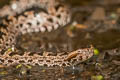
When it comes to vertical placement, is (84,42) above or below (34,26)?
below

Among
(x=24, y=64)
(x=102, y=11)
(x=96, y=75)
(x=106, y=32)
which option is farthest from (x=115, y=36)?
(x=24, y=64)

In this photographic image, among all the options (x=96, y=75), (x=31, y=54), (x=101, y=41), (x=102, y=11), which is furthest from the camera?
(x=102, y=11)

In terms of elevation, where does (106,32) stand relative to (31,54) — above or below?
above

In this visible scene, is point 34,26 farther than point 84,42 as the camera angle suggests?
Yes

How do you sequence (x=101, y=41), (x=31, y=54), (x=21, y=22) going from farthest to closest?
1. (x=21, y=22)
2. (x=101, y=41)
3. (x=31, y=54)

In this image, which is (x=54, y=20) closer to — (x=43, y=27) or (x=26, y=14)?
(x=43, y=27)
